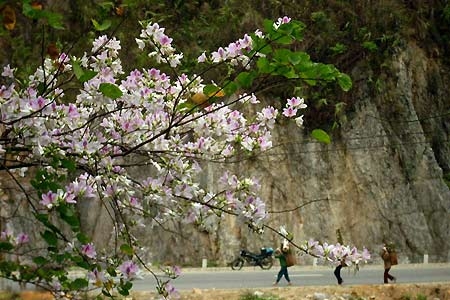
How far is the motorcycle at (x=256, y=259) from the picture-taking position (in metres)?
17.7

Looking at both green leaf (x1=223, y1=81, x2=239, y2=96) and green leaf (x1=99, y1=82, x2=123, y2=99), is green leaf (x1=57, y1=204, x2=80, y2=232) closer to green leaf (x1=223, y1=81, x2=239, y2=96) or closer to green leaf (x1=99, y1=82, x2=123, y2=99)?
green leaf (x1=99, y1=82, x2=123, y2=99)

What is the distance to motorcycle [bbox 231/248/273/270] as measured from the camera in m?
17.7

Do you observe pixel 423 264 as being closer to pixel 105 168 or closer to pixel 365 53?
pixel 365 53

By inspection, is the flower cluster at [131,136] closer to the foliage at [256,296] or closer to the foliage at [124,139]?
the foliage at [124,139]

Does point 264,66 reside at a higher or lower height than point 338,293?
higher

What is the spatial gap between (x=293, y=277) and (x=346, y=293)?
204 centimetres

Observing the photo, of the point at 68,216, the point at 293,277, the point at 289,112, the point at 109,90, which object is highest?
the point at 289,112

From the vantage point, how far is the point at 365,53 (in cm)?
2272

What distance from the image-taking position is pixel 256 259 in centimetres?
1772

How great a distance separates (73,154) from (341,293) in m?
11.1

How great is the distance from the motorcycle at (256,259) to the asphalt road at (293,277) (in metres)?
0.23

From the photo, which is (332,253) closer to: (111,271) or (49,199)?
(111,271)

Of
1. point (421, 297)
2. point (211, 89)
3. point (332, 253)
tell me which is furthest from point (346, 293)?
point (211, 89)

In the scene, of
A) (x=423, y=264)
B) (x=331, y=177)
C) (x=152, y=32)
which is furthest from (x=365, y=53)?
(x=152, y=32)
